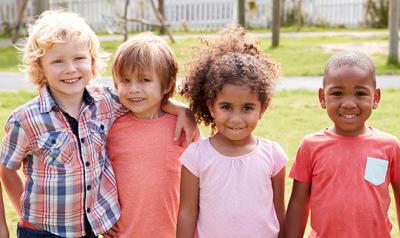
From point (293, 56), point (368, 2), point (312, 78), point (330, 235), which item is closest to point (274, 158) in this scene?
point (330, 235)

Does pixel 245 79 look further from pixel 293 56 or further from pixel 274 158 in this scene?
pixel 293 56

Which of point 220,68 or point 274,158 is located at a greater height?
point 220,68

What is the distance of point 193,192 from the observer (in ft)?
8.70

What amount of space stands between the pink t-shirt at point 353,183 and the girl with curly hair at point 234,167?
0.53 feet

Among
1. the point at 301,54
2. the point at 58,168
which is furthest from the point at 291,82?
the point at 58,168

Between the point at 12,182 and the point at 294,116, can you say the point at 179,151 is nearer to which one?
the point at 12,182

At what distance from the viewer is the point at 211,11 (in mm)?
19234

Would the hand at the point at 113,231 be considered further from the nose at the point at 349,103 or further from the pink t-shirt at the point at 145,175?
the nose at the point at 349,103

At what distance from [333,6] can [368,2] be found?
3.36 ft

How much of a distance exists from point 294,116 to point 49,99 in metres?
4.73

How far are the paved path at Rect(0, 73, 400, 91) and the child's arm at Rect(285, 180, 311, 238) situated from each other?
20.6 feet

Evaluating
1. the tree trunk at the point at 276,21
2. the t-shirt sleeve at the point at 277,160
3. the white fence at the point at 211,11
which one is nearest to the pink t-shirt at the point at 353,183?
the t-shirt sleeve at the point at 277,160

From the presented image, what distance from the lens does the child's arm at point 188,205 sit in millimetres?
2646

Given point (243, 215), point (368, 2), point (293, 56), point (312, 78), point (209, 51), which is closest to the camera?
point (243, 215)
